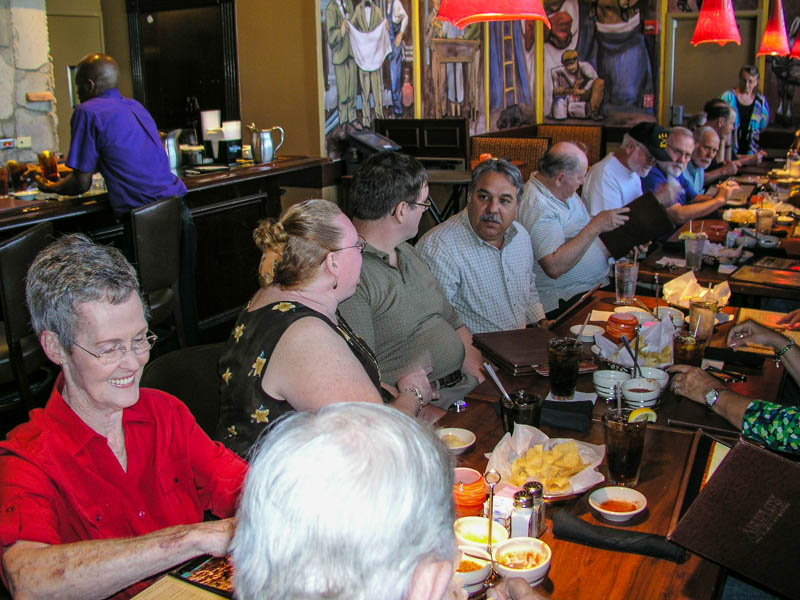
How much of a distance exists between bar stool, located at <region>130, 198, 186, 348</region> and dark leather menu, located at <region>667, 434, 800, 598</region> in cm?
282

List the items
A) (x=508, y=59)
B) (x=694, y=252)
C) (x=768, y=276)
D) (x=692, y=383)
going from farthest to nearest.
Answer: (x=508, y=59) < (x=694, y=252) < (x=768, y=276) < (x=692, y=383)

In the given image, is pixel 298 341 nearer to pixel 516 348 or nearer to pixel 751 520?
pixel 516 348

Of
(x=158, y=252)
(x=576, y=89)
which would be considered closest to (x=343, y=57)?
(x=158, y=252)

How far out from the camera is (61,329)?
4.95 ft

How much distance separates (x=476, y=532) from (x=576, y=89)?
1001 cm

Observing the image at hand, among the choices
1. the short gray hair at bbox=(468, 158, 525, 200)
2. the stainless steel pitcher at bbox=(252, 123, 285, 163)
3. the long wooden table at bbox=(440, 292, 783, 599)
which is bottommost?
the long wooden table at bbox=(440, 292, 783, 599)

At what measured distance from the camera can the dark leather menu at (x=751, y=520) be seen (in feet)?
4.29

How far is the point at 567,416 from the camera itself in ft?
6.36

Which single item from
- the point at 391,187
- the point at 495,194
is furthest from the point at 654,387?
the point at 495,194

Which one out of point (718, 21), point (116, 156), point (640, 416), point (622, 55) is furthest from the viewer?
point (622, 55)

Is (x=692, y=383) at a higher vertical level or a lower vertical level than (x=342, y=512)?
lower

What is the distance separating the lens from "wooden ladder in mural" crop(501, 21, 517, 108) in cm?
955

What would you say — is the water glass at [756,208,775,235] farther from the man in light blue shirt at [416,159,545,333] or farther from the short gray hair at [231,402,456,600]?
the short gray hair at [231,402,456,600]

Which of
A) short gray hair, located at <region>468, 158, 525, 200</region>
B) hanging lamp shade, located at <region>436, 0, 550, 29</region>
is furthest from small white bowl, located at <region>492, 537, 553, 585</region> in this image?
short gray hair, located at <region>468, 158, 525, 200</region>
